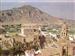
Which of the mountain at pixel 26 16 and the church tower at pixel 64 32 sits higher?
the mountain at pixel 26 16

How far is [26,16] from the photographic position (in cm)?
216

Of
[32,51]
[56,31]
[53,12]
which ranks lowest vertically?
[32,51]

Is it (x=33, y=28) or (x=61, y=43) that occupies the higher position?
(x=33, y=28)

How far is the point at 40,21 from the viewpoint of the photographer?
7.08 feet

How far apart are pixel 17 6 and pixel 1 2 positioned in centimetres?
16

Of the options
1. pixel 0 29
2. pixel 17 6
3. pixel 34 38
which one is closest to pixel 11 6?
pixel 17 6

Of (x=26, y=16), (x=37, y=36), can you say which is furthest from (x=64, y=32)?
(x=26, y=16)

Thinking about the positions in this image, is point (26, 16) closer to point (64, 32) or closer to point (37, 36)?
point (37, 36)

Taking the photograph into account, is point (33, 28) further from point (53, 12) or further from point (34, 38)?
point (53, 12)

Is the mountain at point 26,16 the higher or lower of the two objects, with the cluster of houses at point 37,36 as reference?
higher

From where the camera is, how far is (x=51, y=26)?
7.09 feet

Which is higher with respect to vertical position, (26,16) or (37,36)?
(26,16)

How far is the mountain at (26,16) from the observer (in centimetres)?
214

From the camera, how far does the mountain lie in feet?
7.04
